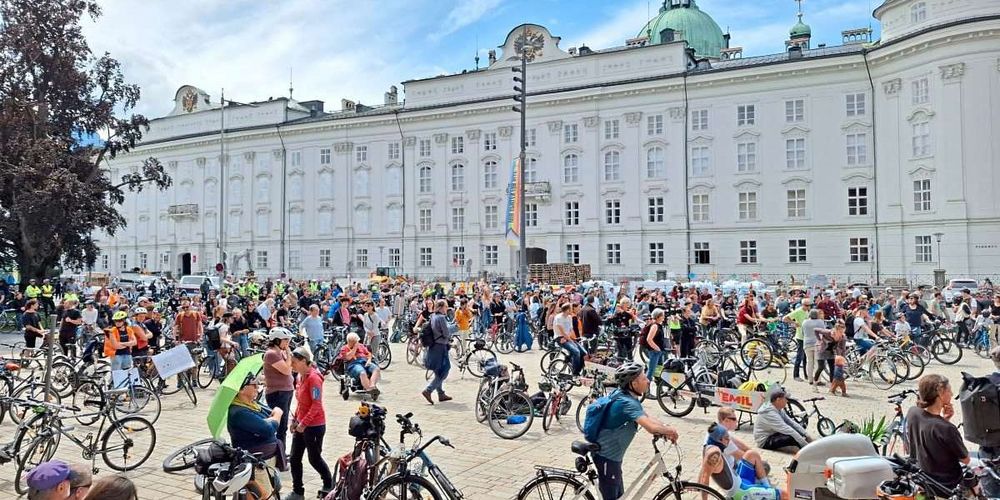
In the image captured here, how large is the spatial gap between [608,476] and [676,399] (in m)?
6.60

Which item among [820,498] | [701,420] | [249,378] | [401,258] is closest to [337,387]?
[701,420]

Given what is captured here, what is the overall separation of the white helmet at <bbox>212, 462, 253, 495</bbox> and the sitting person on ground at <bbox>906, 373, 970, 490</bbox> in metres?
5.25

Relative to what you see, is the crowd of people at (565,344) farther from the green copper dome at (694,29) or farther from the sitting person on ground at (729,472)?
the green copper dome at (694,29)

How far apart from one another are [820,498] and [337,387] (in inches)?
440

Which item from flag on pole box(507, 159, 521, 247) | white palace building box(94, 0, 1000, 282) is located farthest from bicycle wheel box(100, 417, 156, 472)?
white palace building box(94, 0, 1000, 282)

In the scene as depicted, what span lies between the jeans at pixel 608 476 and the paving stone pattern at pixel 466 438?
6.90 feet

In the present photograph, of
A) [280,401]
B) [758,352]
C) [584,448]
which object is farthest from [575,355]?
[584,448]

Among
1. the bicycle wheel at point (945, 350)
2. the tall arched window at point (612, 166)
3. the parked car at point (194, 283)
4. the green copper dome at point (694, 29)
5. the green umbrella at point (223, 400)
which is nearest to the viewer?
the green umbrella at point (223, 400)

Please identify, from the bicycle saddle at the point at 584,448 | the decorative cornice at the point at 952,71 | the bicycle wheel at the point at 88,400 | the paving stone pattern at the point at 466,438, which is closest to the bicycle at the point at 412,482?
the bicycle saddle at the point at 584,448

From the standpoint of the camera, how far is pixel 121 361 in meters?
13.3

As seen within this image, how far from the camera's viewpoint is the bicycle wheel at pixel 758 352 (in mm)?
16891

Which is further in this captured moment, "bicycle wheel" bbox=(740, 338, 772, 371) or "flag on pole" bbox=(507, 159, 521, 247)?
"flag on pole" bbox=(507, 159, 521, 247)

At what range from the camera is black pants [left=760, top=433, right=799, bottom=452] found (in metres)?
9.49

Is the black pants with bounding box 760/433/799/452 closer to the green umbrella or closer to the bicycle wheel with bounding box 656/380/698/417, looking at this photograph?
the bicycle wheel with bounding box 656/380/698/417
